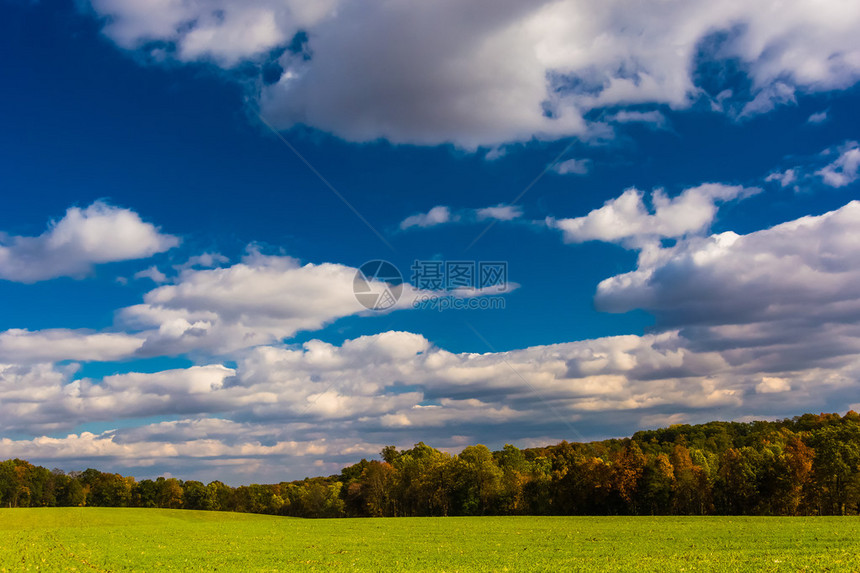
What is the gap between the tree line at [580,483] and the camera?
85.9 meters

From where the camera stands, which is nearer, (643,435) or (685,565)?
(685,565)

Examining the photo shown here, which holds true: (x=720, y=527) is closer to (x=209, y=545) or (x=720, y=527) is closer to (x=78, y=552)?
(x=209, y=545)

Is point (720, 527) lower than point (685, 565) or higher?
lower

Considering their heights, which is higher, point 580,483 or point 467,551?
point 467,551

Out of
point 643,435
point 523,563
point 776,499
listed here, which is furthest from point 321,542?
point 643,435

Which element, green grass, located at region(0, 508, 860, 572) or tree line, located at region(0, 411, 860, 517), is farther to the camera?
tree line, located at region(0, 411, 860, 517)

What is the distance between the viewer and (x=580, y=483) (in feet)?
329

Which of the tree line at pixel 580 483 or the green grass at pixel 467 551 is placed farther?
the tree line at pixel 580 483

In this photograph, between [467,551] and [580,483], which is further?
[580,483]

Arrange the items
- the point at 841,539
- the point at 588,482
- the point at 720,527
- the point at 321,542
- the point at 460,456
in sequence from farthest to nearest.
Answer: the point at 460,456, the point at 588,482, the point at 720,527, the point at 321,542, the point at 841,539

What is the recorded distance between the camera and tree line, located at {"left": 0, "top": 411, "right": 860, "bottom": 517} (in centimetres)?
8588

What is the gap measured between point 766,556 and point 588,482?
72.1m

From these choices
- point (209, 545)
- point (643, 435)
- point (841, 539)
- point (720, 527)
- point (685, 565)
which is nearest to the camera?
point (685, 565)

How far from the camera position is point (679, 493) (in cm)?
9356
